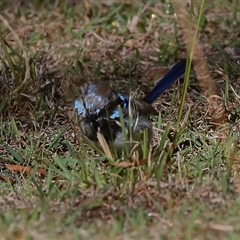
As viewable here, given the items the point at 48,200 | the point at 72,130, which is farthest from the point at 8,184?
the point at 72,130

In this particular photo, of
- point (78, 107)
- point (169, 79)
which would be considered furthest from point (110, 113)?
point (169, 79)

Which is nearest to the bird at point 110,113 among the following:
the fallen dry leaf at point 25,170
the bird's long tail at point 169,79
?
the bird's long tail at point 169,79

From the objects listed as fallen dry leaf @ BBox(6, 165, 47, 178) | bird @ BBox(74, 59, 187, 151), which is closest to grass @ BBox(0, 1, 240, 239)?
fallen dry leaf @ BBox(6, 165, 47, 178)

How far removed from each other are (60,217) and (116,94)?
1302 mm

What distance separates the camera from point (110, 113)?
446 cm

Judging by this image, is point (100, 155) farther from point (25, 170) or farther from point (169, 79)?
point (169, 79)

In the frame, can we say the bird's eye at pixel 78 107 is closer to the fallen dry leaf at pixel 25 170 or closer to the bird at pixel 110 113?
the bird at pixel 110 113

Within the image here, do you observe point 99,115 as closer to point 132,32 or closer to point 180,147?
point 180,147

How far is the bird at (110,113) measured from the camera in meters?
4.31

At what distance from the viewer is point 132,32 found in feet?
21.4

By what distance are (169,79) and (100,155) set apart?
2.35 ft

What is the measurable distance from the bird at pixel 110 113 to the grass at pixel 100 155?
0.13m

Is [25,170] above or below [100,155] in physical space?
above

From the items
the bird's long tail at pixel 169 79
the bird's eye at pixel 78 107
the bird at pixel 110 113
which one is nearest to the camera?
the bird at pixel 110 113
